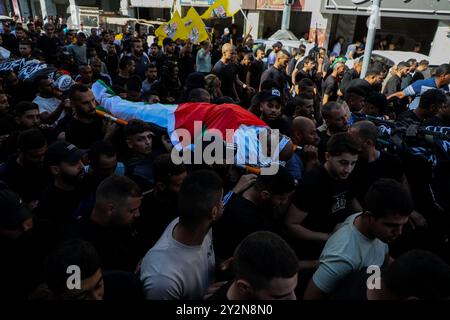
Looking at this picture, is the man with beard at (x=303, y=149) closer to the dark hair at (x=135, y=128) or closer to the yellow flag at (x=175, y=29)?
the dark hair at (x=135, y=128)

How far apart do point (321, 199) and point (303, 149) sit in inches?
34.5

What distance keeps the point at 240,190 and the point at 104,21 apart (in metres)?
21.2

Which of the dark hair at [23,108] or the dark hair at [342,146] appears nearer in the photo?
the dark hair at [342,146]

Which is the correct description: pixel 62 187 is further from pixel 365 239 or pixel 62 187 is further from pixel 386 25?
pixel 386 25

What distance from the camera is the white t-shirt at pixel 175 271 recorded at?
1.55 m

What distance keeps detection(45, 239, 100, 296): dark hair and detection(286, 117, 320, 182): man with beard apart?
1869 millimetres

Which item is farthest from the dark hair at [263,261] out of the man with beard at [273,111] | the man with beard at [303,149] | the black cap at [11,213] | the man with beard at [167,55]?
the man with beard at [167,55]

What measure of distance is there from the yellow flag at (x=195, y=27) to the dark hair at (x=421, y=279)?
27.4 ft

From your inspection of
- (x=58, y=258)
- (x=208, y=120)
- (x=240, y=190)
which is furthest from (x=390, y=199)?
(x=208, y=120)

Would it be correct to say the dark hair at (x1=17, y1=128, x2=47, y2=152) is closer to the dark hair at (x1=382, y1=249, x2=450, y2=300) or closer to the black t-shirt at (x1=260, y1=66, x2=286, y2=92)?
the dark hair at (x1=382, y1=249, x2=450, y2=300)

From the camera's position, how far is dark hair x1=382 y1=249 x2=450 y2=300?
129cm

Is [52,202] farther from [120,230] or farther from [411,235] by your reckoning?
[411,235]

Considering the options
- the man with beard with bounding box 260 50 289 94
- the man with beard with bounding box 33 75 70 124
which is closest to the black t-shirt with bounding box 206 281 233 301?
the man with beard with bounding box 33 75 70 124
